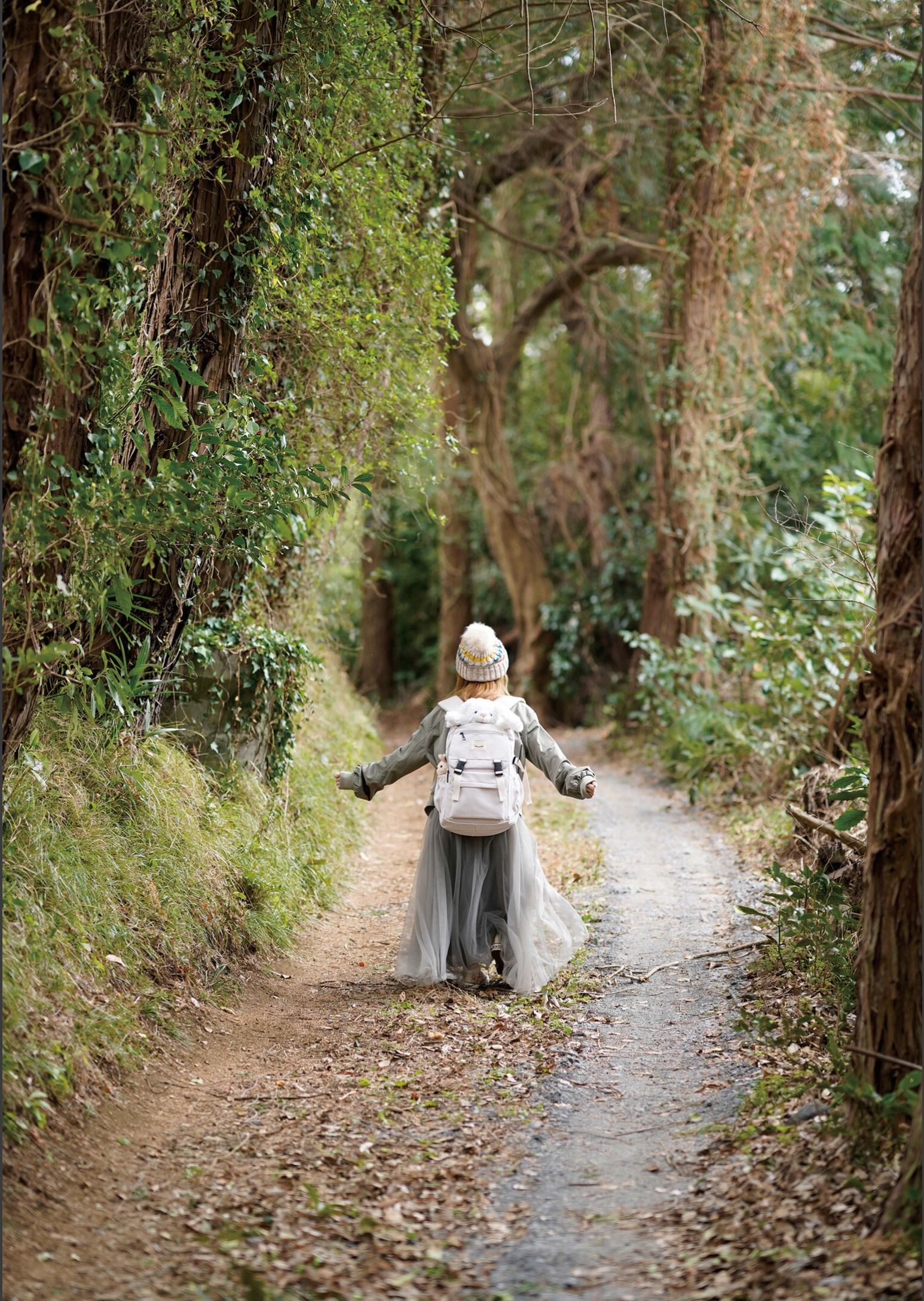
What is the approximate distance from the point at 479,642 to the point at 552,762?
73 cm

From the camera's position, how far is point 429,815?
6234mm

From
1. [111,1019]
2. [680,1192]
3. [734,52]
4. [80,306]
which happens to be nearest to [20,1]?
[80,306]

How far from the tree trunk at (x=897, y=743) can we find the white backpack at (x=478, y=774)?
2.18 metres

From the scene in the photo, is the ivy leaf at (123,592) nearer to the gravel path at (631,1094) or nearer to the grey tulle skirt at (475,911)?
the grey tulle skirt at (475,911)

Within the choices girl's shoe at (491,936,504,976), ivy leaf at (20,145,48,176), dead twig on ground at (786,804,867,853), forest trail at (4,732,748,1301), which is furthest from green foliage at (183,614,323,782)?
dead twig on ground at (786,804,867,853)

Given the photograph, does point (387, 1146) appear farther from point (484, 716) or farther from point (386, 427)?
point (386, 427)

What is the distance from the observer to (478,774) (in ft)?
19.2

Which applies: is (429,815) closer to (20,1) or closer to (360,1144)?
(360,1144)

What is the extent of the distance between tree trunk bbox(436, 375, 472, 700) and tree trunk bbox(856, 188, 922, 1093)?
13502 mm

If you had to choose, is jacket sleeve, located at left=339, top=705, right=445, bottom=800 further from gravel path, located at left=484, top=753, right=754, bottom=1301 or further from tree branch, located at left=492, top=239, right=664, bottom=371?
tree branch, located at left=492, top=239, right=664, bottom=371

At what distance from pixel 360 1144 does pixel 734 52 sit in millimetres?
11297

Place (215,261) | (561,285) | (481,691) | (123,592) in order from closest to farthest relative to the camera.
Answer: (123,592), (215,261), (481,691), (561,285)

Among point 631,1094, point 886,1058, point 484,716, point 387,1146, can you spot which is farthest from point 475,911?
point 886,1058

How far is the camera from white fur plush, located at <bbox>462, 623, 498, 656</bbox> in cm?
616
